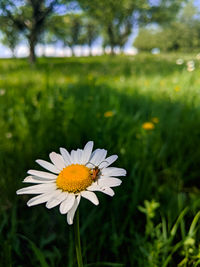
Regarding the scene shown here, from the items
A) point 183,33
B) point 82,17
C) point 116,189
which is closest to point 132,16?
point 82,17

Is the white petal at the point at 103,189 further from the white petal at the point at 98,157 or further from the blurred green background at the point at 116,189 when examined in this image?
the blurred green background at the point at 116,189

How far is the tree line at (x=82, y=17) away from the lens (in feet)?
40.8

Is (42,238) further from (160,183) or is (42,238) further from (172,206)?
(160,183)

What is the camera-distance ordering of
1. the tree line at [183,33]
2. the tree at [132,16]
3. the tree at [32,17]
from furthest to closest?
the tree line at [183,33] → the tree at [132,16] → the tree at [32,17]

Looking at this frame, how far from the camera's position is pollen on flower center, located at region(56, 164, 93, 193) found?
509 millimetres

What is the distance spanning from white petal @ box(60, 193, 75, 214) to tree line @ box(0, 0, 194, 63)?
12.5m

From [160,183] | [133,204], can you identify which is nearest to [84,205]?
[133,204]

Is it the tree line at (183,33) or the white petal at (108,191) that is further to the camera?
the tree line at (183,33)

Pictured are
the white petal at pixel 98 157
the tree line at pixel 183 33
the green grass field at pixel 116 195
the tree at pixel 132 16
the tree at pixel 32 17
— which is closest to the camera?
the white petal at pixel 98 157

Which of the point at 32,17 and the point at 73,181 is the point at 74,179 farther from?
the point at 32,17

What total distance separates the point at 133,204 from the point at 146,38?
53.0 m

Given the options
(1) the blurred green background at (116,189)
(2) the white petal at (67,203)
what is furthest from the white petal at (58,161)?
(1) the blurred green background at (116,189)

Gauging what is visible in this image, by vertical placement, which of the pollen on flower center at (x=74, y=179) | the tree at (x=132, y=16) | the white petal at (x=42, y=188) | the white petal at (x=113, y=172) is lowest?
the white petal at (x=42, y=188)

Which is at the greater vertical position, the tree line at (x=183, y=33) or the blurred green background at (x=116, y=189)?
the tree line at (x=183, y=33)
